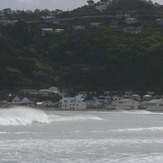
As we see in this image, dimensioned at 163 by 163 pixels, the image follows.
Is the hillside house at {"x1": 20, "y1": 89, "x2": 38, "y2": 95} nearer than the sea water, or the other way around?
the sea water

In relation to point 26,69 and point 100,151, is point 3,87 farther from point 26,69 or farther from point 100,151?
point 100,151

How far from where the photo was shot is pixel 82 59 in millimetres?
86688

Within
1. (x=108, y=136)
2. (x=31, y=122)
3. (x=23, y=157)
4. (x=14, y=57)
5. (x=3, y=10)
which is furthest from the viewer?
(x=3, y=10)

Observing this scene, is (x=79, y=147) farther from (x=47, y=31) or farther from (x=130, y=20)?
(x=130, y=20)

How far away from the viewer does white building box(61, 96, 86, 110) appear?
68.9 meters

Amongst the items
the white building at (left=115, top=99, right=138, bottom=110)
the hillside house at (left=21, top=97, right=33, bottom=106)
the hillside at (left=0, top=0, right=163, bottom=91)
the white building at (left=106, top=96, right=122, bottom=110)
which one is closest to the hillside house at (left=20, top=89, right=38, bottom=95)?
the hillside at (left=0, top=0, right=163, bottom=91)

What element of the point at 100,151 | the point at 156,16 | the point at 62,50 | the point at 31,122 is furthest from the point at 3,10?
the point at 100,151

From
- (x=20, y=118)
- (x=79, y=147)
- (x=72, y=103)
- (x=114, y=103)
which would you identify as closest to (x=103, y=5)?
(x=114, y=103)

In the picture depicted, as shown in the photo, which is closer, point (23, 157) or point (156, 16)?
point (23, 157)

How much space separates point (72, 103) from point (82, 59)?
1837cm

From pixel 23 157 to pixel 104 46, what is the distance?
71128 mm

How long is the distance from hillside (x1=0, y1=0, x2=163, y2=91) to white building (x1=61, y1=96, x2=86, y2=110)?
644 centimetres

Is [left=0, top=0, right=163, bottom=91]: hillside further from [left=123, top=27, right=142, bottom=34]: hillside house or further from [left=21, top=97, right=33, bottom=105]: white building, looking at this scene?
[left=21, top=97, right=33, bottom=105]: white building

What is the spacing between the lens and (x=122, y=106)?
7069 centimetres
